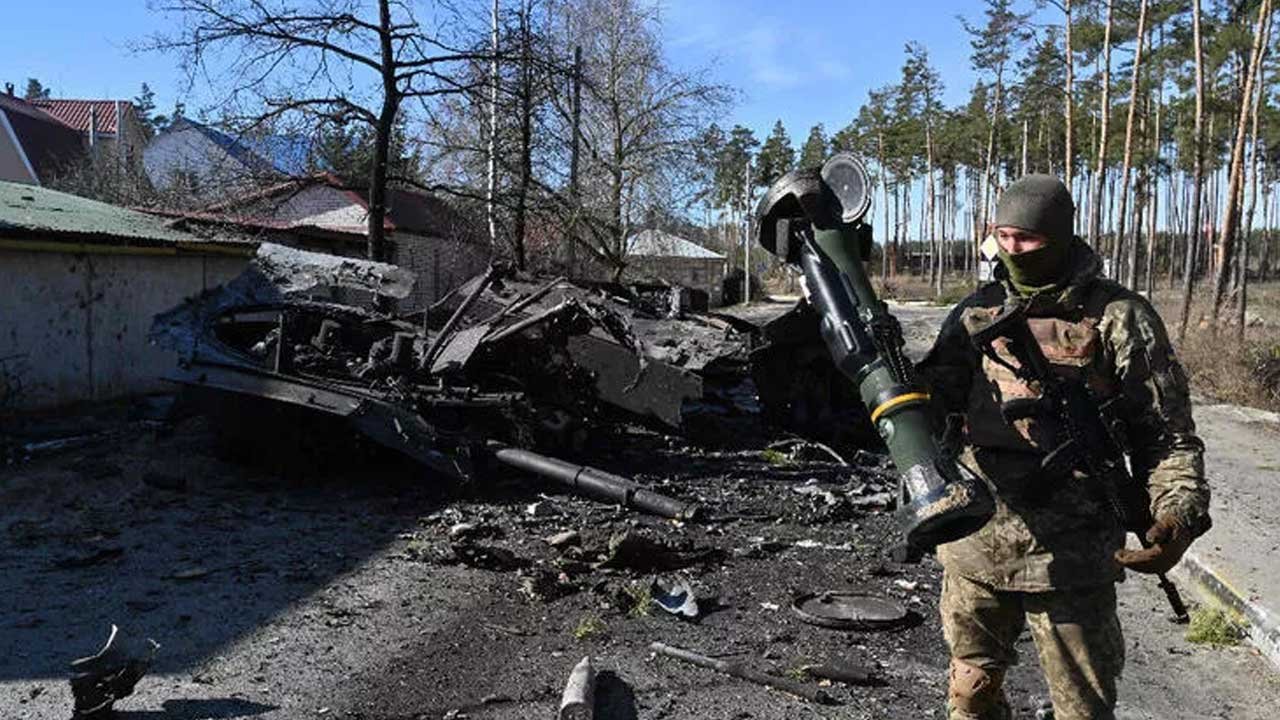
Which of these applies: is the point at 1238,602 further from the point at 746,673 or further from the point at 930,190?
the point at 930,190

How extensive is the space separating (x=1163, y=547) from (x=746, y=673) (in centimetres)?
244

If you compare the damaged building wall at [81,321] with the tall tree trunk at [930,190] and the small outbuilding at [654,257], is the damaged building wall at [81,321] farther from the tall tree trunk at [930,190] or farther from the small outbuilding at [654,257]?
the tall tree trunk at [930,190]

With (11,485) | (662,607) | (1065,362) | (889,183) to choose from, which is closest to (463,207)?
(11,485)

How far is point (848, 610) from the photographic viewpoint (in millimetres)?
5832

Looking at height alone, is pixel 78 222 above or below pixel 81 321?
above

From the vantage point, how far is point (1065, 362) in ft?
9.73

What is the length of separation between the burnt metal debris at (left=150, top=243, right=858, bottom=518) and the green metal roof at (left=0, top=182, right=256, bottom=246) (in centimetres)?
266

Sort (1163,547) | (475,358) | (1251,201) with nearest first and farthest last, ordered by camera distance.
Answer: (1163,547)
(475,358)
(1251,201)

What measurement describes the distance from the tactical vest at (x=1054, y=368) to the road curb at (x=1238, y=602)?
123 inches

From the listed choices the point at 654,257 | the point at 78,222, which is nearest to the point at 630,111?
the point at 654,257

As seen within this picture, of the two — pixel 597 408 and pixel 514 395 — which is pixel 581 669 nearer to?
pixel 514 395

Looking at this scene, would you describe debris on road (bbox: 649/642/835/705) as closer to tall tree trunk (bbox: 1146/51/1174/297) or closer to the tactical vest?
the tactical vest

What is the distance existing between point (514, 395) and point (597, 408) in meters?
1.47

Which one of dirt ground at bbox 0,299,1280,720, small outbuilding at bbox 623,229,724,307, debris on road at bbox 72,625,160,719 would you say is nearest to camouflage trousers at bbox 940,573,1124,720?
dirt ground at bbox 0,299,1280,720
